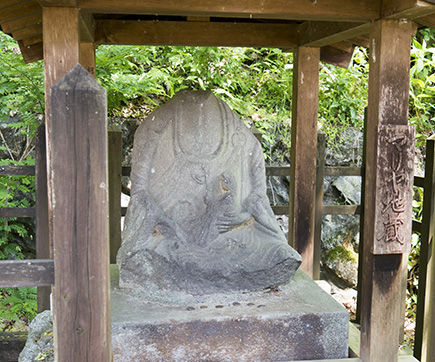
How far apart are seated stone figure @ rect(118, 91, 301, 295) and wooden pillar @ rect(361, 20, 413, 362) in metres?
0.54

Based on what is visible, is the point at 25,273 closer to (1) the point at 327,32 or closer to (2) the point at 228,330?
(2) the point at 228,330

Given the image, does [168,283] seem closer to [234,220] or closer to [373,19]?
[234,220]

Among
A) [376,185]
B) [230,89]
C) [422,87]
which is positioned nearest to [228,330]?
[376,185]

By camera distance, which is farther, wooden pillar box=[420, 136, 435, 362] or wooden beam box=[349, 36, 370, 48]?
wooden beam box=[349, 36, 370, 48]

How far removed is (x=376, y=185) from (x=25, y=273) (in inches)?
85.1

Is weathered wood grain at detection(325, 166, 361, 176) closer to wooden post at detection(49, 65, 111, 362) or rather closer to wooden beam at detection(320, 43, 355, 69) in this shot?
wooden beam at detection(320, 43, 355, 69)

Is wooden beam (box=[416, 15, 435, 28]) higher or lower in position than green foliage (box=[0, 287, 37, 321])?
higher

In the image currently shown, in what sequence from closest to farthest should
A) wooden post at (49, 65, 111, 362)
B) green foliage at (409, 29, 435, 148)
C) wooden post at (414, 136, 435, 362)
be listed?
wooden post at (49, 65, 111, 362) → wooden post at (414, 136, 435, 362) → green foliage at (409, 29, 435, 148)

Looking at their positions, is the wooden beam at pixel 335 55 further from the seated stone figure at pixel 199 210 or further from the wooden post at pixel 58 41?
the wooden post at pixel 58 41

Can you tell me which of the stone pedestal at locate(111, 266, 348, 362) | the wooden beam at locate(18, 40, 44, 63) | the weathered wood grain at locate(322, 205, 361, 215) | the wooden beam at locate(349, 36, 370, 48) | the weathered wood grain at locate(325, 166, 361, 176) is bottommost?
the stone pedestal at locate(111, 266, 348, 362)

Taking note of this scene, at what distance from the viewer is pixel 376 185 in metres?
3.13

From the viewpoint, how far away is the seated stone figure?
343cm

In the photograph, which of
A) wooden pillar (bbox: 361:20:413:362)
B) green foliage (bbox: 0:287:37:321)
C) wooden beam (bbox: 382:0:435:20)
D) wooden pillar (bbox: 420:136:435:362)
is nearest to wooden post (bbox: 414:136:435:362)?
wooden pillar (bbox: 420:136:435:362)

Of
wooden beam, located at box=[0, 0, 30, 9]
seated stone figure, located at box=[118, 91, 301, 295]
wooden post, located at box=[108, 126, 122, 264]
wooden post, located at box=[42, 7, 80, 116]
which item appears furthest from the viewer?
wooden post, located at box=[108, 126, 122, 264]
